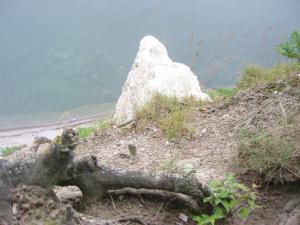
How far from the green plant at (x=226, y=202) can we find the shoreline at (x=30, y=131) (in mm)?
6901

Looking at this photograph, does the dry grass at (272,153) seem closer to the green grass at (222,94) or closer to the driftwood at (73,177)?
the driftwood at (73,177)

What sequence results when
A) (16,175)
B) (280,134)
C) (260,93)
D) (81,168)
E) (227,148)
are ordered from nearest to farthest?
(16,175) < (81,168) < (280,134) < (227,148) < (260,93)

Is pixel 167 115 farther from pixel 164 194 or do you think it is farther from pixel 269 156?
pixel 164 194

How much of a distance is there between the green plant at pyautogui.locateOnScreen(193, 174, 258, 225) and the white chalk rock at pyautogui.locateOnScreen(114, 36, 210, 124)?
3.01m

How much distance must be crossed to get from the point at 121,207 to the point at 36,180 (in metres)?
0.57

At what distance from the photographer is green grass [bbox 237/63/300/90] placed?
5172 millimetres

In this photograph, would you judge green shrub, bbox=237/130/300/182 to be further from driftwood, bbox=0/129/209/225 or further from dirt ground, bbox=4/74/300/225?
driftwood, bbox=0/129/209/225

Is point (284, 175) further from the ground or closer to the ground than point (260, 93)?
closer to the ground

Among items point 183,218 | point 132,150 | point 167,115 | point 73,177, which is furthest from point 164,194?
point 167,115

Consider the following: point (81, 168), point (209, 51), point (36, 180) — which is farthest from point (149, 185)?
point (209, 51)

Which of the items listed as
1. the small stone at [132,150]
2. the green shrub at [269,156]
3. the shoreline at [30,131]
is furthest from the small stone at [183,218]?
the shoreline at [30,131]

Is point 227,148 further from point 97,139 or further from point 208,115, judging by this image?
point 97,139

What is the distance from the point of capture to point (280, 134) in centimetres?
322

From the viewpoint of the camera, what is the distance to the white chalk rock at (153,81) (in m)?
6.21
